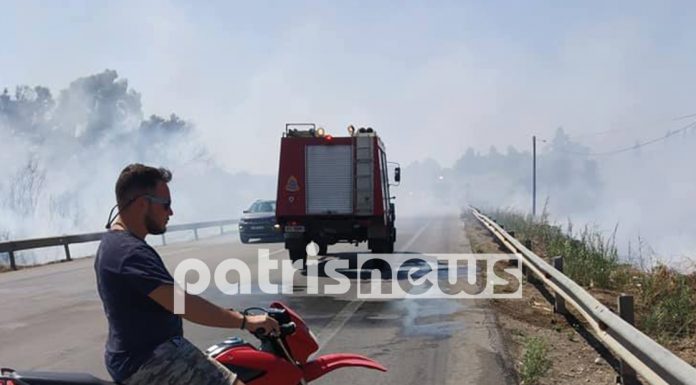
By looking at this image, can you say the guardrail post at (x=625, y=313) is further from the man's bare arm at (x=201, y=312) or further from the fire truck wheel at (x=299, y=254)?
the fire truck wheel at (x=299, y=254)

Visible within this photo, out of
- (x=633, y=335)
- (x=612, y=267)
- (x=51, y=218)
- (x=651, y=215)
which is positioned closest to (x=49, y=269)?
(x=612, y=267)

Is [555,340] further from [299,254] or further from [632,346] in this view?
[299,254]

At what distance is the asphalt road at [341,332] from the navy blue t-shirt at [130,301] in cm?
344

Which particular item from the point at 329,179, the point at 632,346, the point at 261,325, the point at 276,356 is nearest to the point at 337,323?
Answer: the point at 632,346

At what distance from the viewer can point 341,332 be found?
8.34m

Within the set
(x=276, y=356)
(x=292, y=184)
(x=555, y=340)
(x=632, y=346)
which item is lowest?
(x=555, y=340)

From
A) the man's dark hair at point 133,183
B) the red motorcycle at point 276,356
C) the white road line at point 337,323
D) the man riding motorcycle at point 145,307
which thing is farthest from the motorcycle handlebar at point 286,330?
the white road line at point 337,323

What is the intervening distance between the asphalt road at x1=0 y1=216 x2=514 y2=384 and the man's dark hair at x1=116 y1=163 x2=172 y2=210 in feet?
11.8

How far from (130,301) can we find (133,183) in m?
0.51

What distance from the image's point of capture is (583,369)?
652cm

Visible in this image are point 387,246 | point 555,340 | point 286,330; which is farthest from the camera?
point 387,246

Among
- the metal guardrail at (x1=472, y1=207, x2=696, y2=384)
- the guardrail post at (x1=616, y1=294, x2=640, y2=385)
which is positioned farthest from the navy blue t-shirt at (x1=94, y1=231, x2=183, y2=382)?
the guardrail post at (x1=616, y1=294, x2=640, y2=385)

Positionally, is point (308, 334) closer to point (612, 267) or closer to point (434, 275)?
point (612, 267)

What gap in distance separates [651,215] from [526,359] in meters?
111
